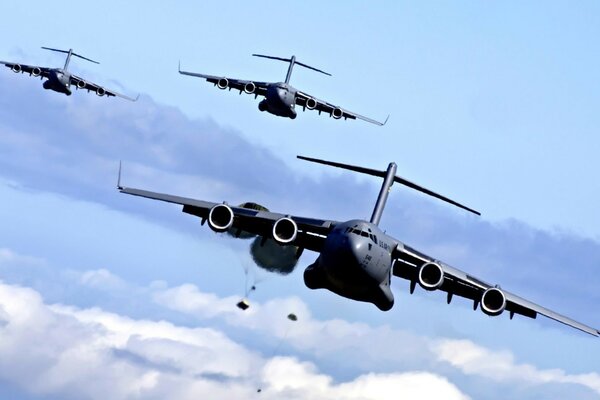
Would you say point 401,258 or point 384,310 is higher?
point 401,258

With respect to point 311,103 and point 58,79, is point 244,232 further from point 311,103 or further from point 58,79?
point 58,79

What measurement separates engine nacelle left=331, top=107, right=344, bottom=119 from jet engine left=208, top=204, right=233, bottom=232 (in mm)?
33926

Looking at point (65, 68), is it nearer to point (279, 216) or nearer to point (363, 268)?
point (279, 216)

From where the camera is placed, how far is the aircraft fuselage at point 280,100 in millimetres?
64812

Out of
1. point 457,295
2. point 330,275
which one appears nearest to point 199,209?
point 330,275

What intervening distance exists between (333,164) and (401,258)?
5.50m

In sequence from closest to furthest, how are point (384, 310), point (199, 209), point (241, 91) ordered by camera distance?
point (384, 310), point (199, 209), point (241, 91)

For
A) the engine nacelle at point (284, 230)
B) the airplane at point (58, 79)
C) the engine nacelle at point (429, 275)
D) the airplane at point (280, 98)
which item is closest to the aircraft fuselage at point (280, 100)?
the airplane at point (280, 98)

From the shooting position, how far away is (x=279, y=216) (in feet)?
122

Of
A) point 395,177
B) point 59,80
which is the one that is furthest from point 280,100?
point 395,177

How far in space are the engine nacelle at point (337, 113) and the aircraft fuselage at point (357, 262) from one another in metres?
34.4

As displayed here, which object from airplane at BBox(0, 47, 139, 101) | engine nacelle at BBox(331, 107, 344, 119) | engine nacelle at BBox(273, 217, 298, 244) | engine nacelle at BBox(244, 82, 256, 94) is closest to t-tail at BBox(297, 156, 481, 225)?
engine nacelle at BBox(273, 217, 298, 244)

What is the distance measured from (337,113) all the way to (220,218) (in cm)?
3421

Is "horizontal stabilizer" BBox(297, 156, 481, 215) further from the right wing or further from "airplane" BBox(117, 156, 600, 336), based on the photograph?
the right wing
